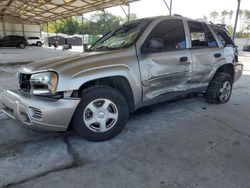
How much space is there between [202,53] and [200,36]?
0.35 m

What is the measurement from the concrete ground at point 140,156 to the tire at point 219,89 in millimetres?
790

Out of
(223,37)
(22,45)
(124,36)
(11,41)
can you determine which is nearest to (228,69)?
(223,37)

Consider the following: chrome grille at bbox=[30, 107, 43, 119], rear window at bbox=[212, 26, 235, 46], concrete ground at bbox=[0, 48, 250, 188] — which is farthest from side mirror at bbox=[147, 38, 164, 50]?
rear window at bbox=[212, 26, 235, 46]

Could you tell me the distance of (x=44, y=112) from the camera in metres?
2.63

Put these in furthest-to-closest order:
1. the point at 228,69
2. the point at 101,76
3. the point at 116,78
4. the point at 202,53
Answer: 1. the point at 228,69
2. the point at 202,53
3. the point at 116,78
4. the point at 101,76

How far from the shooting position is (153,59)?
335cm

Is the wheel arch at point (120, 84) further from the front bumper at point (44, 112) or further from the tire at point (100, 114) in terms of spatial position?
the front bumper at point (44, 112)

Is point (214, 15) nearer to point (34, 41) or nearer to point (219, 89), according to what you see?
point (34, 41)

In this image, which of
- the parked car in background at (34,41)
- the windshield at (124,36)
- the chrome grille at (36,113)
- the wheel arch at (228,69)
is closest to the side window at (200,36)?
the wheel arch at (228,69)

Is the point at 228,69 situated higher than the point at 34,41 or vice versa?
the point at 34,41

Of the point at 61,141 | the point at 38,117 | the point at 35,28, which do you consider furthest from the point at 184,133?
the point at 35,28

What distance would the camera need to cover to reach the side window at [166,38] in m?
3.31

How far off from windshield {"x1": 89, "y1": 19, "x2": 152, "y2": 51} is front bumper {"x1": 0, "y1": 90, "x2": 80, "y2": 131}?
1.22 meters

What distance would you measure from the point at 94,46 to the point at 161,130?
1866 mm
